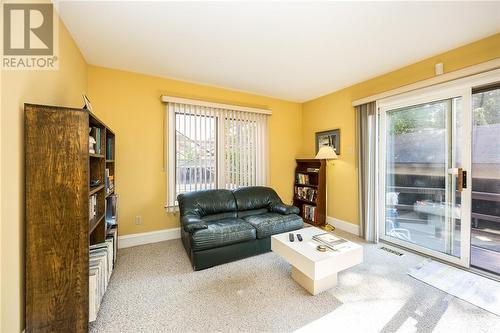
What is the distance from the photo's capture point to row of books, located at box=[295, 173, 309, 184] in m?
4.25

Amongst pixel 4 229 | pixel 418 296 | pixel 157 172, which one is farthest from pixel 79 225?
pixel 418 296

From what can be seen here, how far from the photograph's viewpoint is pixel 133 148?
3049 mm

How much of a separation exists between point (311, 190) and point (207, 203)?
216 cm

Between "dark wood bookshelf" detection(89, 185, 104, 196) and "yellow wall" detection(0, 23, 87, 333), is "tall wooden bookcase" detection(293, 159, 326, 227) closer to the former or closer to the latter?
"dark wood bookshelf" detection(89, 185, 104, 196)

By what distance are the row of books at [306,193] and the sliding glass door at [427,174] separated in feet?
3.77

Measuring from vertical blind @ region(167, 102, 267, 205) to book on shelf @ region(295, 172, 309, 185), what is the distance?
809 mm

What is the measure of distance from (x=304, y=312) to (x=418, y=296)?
1.13 meters

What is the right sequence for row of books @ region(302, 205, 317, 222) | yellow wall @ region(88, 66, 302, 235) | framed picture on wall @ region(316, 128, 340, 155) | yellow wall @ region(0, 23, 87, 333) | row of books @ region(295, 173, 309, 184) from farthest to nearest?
1. row of books @ region(295, 173, 309, 184)
2. row of books @ region(302, 205, 317, 222)
3. framed picture on wall @ region(316, 128, 340, 155)
4. yellow wall @ region(88, 66, 302, 235)
5. yellow wall @ region(0, 23, 87, 333)

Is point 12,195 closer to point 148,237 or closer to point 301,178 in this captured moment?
point 148,237

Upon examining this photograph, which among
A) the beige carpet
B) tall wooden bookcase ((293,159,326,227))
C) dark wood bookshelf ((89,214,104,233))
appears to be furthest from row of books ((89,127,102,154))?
tall wooden bookcase ((293,159,326,227))

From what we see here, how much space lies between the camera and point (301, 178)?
4344mm

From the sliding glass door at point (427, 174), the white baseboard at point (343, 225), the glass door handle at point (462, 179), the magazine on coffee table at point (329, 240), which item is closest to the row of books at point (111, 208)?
the magazine on coffee table at point (329, 240)

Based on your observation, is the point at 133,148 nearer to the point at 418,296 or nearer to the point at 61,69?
the point at 61,69

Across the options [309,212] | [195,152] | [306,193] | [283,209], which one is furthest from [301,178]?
[195,152]
